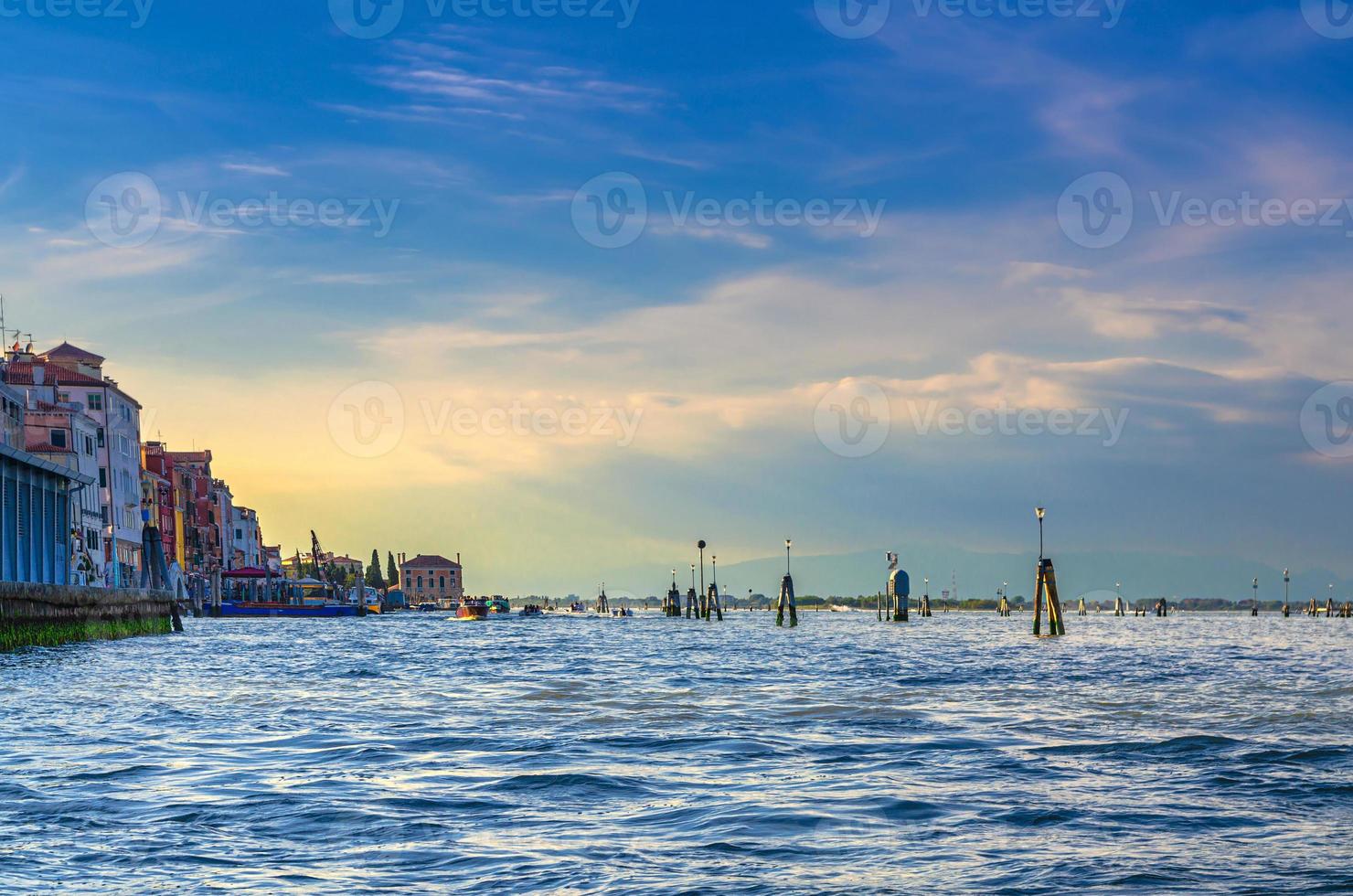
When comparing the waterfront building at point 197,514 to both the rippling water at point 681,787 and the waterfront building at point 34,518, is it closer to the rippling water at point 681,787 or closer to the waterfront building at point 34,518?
the waterfront building at point 34,518

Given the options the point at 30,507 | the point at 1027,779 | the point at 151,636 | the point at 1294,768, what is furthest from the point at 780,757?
the point at 151,636

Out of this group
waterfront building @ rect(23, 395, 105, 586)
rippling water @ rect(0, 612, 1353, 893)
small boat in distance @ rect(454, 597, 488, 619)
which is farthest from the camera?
small boat in distance @ rect(454, 597, 488, 619)

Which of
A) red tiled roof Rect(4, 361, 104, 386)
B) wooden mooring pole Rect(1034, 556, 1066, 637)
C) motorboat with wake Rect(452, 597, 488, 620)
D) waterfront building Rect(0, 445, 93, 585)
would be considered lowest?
motorboat with wake Rect(452, 597, 488, 620)

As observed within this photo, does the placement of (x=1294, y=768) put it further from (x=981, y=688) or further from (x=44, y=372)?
(x=44, y=372)

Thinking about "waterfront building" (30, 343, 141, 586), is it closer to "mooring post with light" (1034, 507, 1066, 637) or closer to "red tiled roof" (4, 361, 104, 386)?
"red tiled roof" (4, 361, 104, 386)

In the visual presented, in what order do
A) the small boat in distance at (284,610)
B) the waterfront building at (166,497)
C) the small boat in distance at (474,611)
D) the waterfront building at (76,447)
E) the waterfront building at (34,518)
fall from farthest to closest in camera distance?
the small boat in distance at (474,611)
the waterfront building at (166,497)
the small boat in distance at (284,610)
the waterfront building at (76,447)
the waterfront building at (34,518)

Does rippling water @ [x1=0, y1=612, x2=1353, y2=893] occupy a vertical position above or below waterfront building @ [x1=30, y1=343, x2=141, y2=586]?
below

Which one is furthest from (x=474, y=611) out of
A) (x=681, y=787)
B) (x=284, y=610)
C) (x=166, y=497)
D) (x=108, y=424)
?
(x=681, y=787)

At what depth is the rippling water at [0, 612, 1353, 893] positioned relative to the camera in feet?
30.1

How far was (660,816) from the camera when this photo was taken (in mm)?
11398

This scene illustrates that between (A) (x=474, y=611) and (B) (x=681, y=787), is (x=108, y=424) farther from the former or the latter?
(B) (x=681, y=787)

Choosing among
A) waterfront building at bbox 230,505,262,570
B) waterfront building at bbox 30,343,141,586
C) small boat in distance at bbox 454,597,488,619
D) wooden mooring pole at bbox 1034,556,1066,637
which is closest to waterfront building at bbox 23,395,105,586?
waterfront building at bbox 30,343,141,586

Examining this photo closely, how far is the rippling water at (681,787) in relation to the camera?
9.16 meters

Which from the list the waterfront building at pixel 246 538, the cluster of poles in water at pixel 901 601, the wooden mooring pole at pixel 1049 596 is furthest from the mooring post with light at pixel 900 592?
the waterfront building at pixel 246 538
